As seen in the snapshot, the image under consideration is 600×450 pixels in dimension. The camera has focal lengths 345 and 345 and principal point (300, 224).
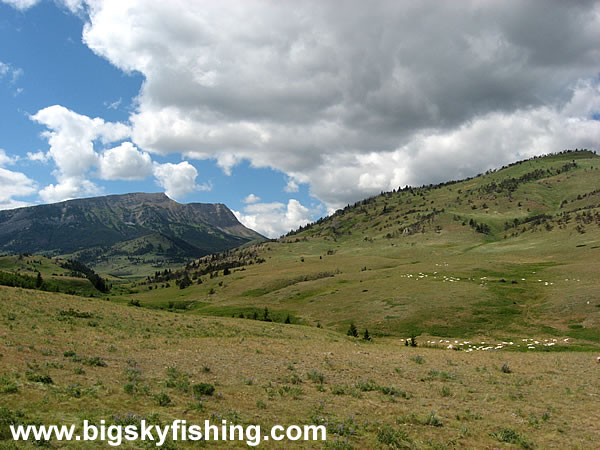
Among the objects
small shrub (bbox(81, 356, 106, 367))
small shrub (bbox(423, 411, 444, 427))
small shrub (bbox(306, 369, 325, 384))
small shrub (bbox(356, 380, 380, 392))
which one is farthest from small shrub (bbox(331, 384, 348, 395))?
small shrub (bbox(81, 356, 106, 367))

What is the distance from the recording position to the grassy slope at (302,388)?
1405 cm

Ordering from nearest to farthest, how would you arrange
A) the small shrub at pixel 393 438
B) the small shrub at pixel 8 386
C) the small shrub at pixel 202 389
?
the small shrub at pixel 393 438 < the small shrub at pixel 8 386 < the small shrub at pixel 202 389

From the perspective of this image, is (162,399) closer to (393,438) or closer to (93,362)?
(93,362)

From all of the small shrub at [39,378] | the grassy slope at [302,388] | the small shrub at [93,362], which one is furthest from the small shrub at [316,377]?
the small shrub at [39,378]

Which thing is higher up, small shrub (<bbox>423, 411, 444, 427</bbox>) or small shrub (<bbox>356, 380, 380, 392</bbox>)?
small shrub (<bbox>423, 411, 444, 427</bbox>)

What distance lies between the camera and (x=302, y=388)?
2009cm

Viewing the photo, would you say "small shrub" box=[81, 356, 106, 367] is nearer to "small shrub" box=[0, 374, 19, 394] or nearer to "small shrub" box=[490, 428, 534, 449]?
"small shrub" box=[0, 374, 19, 394]

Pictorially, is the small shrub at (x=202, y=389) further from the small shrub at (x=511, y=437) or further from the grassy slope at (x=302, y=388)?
the small shrub at (x=511, y=437)

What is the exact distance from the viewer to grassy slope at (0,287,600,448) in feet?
46.1

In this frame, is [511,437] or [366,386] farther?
[366,386]

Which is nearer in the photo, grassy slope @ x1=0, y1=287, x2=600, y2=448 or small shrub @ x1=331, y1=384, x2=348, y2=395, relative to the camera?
grassy slope @ x1=0, y1=287, x2=600, y2=448

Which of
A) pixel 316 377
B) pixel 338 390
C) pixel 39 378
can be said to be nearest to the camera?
pixel 39 378

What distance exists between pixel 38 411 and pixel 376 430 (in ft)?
42.7

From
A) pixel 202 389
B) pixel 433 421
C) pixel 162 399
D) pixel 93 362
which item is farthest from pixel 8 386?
pixel 433 421
